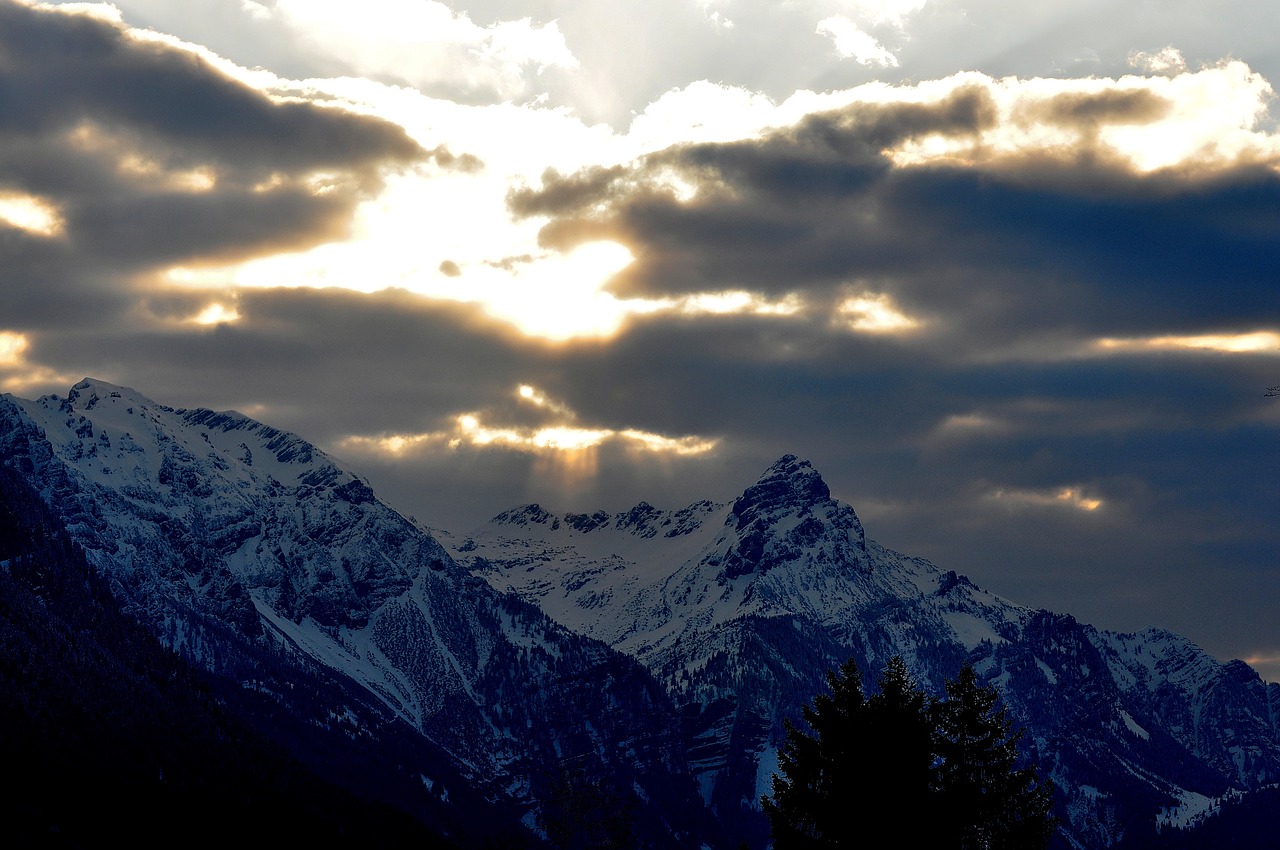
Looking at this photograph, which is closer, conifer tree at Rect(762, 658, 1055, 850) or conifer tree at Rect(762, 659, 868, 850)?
conifer tree at Rect(762, 658, 1055, 850)

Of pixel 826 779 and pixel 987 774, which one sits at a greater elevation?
pixel 987 774

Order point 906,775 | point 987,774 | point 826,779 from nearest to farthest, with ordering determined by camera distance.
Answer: point 906,775
point 826,779
point 987,774

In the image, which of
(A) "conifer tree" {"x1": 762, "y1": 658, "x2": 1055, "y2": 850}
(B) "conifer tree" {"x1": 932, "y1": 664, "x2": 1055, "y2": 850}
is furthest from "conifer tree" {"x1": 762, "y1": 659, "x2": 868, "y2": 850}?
(B) "conifer tree" {"x1": 932, "y1": 664, "x2": 1055, "y2": 850}

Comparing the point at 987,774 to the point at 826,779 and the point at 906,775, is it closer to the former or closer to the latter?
the point at 826,779

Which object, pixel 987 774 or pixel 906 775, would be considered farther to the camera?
pixel 987 774

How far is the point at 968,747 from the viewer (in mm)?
78312

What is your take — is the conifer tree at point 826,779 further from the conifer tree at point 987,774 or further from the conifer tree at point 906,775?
the conifer tree at point 987,774

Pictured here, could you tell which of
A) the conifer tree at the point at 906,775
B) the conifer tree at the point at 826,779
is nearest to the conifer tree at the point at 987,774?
the conifer tree at the point at 906,775

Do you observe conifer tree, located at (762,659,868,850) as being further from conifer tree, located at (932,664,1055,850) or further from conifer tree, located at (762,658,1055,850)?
conifer tree, located at (932,664,1055,850)

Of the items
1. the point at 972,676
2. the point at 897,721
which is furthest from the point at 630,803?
the point at 897,721

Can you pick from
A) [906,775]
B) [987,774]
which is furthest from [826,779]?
[987,774]

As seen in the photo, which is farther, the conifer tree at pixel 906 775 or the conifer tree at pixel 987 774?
the conifer tree at pixel 987 774

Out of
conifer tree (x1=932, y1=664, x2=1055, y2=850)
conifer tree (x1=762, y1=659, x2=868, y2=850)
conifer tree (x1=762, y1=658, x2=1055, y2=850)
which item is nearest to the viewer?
conifer tree (x1=762, y1=658, x2=1055, y2=850)

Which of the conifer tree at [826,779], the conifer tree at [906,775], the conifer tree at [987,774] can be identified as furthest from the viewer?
the conifer tree at [987,774]
